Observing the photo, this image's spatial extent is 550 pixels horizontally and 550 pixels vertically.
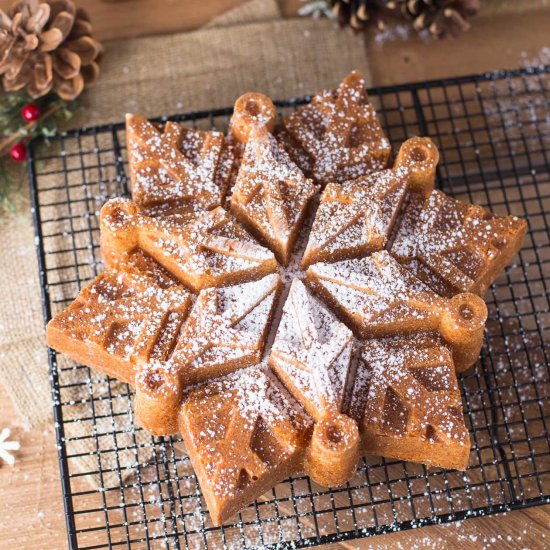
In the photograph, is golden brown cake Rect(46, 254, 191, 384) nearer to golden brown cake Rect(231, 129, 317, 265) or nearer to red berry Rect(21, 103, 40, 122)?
golden brown cake Rect(231, 129, 317, 265)

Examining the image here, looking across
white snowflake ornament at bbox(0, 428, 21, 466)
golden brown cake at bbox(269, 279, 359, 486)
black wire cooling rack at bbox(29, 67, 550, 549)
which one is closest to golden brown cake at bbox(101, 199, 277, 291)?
golden brown cake at bbox(269, 279, 359, 486)

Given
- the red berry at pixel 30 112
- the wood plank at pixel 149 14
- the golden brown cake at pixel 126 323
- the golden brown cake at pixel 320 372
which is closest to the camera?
the golden brown cake at pixel 320 372

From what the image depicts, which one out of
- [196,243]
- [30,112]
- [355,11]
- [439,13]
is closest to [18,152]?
[30,112]

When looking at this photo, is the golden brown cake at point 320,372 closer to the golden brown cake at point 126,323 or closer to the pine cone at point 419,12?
the golden brown cake at point 126,323

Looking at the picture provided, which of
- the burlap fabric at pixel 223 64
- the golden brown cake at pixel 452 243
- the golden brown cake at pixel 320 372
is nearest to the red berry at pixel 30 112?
the burlap fabric at pixel 223 64

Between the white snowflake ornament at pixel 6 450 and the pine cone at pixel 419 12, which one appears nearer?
the white snowflake ornament at pixel 6 450

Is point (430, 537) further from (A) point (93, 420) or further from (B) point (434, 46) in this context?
(B) point (434, 46)

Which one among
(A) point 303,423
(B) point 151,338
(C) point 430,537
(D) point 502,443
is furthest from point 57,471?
(D) point 502,443
